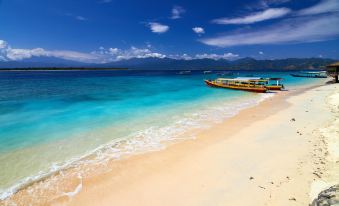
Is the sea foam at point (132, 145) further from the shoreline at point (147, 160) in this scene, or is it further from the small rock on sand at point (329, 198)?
the small rock on sand at point (329, 198)

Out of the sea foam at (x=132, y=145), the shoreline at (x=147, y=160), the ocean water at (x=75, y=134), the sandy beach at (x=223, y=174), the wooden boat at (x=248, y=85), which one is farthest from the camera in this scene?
the wooden boat at (x=248, y=85)

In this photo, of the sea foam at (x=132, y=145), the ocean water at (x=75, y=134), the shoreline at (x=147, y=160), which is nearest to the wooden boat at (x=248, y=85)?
the ocean water at (x=75, y=134)

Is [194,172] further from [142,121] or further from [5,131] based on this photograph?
[5,131]

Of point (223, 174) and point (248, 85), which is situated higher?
point (248, 85)

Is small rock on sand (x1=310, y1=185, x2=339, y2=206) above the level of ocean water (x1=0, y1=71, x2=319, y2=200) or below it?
above

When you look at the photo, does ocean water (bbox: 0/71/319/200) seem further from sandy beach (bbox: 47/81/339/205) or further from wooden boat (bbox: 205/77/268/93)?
wooden boat (bbox: 205/77/268/93)

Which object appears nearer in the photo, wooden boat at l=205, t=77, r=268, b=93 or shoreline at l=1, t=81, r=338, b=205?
shoreline at l=1, t=81, r=338, b=205

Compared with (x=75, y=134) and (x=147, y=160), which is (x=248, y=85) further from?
(x=147, y=160)

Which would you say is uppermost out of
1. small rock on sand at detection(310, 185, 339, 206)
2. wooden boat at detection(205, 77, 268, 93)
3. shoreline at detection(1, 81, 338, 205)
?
wooden boat at detection(205, 77, 268, 93)

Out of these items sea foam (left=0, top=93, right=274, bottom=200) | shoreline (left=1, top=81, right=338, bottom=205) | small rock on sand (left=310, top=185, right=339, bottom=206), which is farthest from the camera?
sea foam (left=0, top=93, right=274, bottom=200)

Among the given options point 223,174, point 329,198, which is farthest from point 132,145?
point 329,198

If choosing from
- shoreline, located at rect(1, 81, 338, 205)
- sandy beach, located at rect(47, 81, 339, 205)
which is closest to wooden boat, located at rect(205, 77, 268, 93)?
shoreline, located at rect(1, 81, 338, 205)

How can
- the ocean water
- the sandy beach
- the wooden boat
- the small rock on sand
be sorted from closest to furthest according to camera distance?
1. the small rock on sand
2. the sandy beach
3. the ocean water
4. the wooden boat

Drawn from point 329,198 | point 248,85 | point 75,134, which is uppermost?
point 248,85
